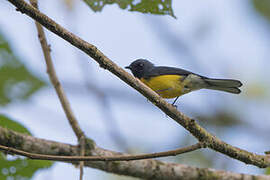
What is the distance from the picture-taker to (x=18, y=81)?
15.3ft

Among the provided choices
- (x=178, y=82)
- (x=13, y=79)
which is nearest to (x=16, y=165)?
(x=13, y=79)

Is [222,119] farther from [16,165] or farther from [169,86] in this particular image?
[16,165]

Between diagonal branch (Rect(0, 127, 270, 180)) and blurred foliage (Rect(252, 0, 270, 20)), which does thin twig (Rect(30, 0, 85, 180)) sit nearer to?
diagonal branch (Rect(0, 127, 270, 180))

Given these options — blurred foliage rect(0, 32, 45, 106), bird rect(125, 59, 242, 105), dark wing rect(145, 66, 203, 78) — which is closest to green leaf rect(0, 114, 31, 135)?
blurred foliage rect(0, 32, 45, 106)

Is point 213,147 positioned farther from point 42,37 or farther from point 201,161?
point 201,161

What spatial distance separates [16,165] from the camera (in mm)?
3594

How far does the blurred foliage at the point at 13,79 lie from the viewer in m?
4.59

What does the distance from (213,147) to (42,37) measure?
2162mm

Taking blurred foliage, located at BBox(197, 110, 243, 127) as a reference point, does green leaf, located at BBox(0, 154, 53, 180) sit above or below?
below

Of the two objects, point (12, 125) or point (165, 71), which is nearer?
point (12, 125)

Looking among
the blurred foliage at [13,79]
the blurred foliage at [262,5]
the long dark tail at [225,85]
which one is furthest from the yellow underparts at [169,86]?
the blurred foliage at [262,5]

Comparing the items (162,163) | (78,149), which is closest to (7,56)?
(78,149)

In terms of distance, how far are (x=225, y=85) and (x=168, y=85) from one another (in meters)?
0.83

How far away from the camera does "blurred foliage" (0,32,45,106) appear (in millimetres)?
4586
